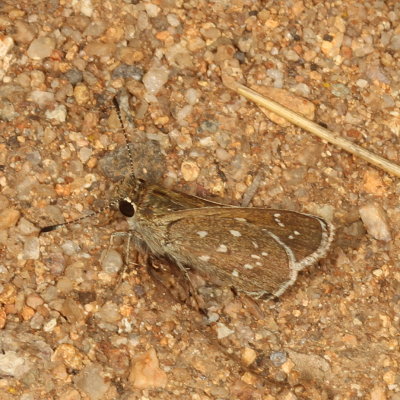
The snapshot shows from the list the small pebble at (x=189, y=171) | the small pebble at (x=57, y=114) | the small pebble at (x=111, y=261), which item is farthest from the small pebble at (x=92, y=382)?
the small pebble at (x=57, y=114)

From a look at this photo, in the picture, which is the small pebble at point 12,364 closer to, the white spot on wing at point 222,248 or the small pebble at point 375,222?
the white spot on wing at point 222,248

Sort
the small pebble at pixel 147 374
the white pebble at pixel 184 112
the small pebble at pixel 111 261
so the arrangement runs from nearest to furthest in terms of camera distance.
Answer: the small pebble at pixel 147 374, the small pebble at pixel 111 261, the white pebble at pixel 184 112

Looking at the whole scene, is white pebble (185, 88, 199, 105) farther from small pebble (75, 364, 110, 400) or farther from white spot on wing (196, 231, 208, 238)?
small pebble (75, 364, 110, 400)

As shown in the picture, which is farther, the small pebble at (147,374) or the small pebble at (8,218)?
the small pebble at (8,218)

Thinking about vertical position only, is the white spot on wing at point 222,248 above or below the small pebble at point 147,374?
above

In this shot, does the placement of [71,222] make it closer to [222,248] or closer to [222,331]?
[222,248]

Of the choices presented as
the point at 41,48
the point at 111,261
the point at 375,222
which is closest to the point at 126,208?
the point at 111,261

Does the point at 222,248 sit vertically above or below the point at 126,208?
below
